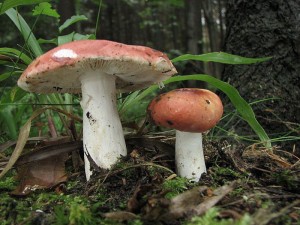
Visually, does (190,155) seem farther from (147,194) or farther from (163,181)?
(147,194)

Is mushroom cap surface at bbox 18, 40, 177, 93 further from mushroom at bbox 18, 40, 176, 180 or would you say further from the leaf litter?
the leaf litter

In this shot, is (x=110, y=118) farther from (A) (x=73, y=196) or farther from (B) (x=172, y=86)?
(B) (x=172, y=86)

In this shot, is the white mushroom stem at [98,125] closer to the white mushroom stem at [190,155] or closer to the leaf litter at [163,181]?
the leaf litter at [163,181]

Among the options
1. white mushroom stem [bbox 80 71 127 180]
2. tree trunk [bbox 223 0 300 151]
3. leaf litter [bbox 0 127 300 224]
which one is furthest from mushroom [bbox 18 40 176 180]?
tree trunk [bbox 223 0 300 151]

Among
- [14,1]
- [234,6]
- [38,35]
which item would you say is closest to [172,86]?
[38,35]

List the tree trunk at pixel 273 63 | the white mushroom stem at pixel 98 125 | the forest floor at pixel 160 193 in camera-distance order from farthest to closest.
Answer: the tree trunk at pixel 273 63
the white mushroom stem at pixel 98 125
the forest floor at pixel 160 193

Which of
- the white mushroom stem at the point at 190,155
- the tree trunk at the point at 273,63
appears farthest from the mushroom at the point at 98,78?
the tree trunk at the point at 273,63

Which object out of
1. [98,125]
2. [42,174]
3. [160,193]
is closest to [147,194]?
[160,193]
